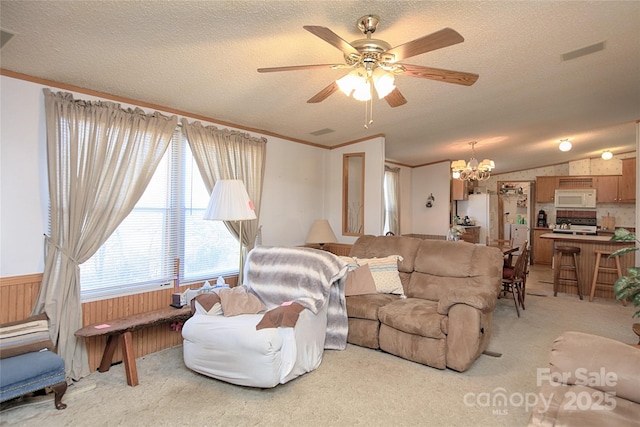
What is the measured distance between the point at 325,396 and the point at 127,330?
1.60 metres

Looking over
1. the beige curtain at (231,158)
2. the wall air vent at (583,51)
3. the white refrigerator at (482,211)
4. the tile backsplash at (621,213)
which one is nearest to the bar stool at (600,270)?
the white refrigerator at (482,211)

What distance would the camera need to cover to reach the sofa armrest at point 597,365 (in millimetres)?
1445

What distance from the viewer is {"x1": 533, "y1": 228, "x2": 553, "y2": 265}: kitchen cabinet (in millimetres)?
8133

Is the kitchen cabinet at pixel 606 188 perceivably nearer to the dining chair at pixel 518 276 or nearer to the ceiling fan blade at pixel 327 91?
the dining chair at pixel 518 276

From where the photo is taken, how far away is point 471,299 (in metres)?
2.74

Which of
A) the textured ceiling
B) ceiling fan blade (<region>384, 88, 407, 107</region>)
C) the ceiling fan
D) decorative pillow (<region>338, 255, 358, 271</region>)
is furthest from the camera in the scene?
decorative pillow (<region>338, 255, 358, 271</region>)

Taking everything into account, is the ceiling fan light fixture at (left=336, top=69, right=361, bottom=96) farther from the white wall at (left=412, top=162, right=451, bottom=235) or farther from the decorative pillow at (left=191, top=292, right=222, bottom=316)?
the white wall at (left=412, top=162, right=451, bottom=235)

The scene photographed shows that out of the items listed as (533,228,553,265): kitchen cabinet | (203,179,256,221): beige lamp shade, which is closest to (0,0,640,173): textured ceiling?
(203,179,256,221): beige lamp shade

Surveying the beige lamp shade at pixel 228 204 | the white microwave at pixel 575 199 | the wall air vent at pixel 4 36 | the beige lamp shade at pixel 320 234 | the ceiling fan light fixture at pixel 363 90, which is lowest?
the beige lamp shade at pixel 320 234

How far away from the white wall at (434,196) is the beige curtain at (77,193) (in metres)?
5.96

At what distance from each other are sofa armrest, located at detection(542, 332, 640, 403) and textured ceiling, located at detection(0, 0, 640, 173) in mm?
1936

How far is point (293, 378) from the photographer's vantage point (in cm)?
261

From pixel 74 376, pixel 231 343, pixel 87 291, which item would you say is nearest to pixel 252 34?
pixel 231 343

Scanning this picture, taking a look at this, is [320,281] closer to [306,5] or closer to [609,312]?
[306,5]
